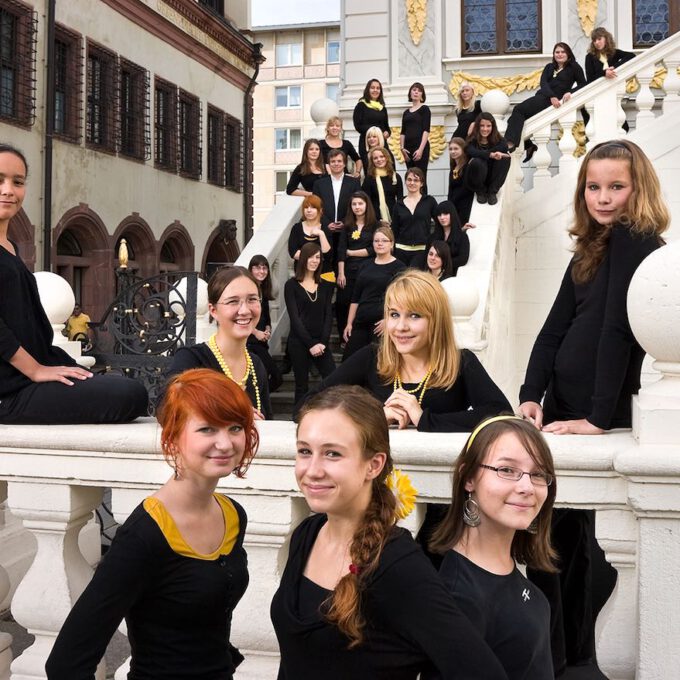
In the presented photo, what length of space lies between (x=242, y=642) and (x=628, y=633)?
99 centimetres

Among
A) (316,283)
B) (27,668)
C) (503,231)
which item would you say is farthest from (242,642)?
(503,231)

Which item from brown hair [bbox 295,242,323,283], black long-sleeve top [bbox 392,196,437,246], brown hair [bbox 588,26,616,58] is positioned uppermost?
brown hair [bbox 588,26,616,58]

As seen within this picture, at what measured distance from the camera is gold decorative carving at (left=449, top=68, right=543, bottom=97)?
14.0 m

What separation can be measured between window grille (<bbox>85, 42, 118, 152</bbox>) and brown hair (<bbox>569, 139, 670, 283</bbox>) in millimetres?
19432

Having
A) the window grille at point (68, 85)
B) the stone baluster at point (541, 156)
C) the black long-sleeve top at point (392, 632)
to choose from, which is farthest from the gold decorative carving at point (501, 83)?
the black long-sleeve top at point (392, 632)

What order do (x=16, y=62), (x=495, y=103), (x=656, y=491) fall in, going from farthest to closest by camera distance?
(x=16, y=62) → (x=495, y=103) → (x=656, y=491)

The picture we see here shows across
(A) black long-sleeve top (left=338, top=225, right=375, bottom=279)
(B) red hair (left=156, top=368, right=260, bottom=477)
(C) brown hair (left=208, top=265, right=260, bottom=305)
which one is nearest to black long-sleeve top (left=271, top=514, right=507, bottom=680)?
(B) red hair (left=156, top=368, right=260, bottom=477)

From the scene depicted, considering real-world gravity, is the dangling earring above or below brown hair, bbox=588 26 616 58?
below

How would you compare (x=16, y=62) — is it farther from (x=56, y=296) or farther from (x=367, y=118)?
(x=56, y=296)

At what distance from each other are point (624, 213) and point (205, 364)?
4.88ft

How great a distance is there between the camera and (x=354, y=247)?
8734 mm

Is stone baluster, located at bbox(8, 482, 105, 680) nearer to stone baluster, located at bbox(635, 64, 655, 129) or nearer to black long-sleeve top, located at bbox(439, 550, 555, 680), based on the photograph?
black long-sleeve top, located at bbox(439, 550, 555, 680)

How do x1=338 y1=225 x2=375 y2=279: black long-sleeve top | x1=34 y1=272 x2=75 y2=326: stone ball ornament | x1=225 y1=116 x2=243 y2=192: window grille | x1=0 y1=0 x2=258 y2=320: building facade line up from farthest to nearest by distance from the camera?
1. x1=225 y1=116 x2=243 y2=192: window grille
2. x1=0 y1=0 x2=258 y2=320: building facade
3. x1=338 y1=225 x2=375 y2=279: black long-sleeve top
4. x1=34 y1=272 x2=75 y2=326: stone ball ornament

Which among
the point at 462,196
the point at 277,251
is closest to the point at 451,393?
the point at 462,196
